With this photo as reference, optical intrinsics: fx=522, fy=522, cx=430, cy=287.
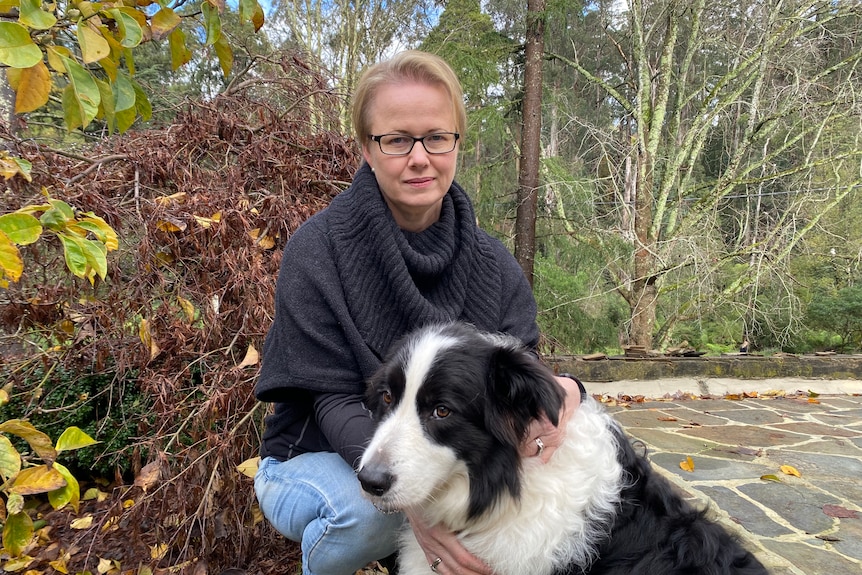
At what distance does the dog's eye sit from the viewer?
1523mm

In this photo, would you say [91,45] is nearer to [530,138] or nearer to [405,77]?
[405,77]

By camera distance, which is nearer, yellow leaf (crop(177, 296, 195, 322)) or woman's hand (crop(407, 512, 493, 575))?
woman's hand (crop(407, 512, 493, 575))

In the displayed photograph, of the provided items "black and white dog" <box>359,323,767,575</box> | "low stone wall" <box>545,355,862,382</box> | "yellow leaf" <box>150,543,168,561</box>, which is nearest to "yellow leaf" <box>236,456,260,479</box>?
"yellow leaf" <box>150,543,168,561</box>

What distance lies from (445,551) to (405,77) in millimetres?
1625

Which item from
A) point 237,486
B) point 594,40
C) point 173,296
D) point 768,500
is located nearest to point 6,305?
point 173,296

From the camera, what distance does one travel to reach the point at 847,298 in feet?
31.7

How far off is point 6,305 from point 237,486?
1.64m

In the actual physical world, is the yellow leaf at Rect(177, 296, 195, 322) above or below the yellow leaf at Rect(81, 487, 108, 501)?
above

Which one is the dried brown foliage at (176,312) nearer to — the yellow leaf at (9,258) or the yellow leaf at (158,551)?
the yellow leaf at (158,551)

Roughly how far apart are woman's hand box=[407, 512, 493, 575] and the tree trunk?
15.4 feet

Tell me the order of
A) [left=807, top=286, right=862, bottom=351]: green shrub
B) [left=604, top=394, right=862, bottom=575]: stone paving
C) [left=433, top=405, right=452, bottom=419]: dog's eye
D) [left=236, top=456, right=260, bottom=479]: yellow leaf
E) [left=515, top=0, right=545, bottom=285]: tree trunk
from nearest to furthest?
[left=433, top=405, right=452, bottom=419]: dog's eye → [left=236, top=456, right=260, bottom=479]: yellow leaf → [left=604, top=394, right=862, bottom=575]: stone paving → [left=515, top=0, right=545, bottom=285]: tree trunk → [left=807, top=286, right=862, bottom=351]: green shrub

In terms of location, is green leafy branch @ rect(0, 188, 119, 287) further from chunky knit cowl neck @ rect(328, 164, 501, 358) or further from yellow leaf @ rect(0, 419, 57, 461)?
chunky knit cowl neck @ rect(328, 164, 501, 358)

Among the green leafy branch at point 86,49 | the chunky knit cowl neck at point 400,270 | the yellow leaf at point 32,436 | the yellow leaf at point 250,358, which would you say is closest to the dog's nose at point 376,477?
the chunky knit cowl neck at point 400,270

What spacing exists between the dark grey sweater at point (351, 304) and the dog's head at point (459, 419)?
237mm
